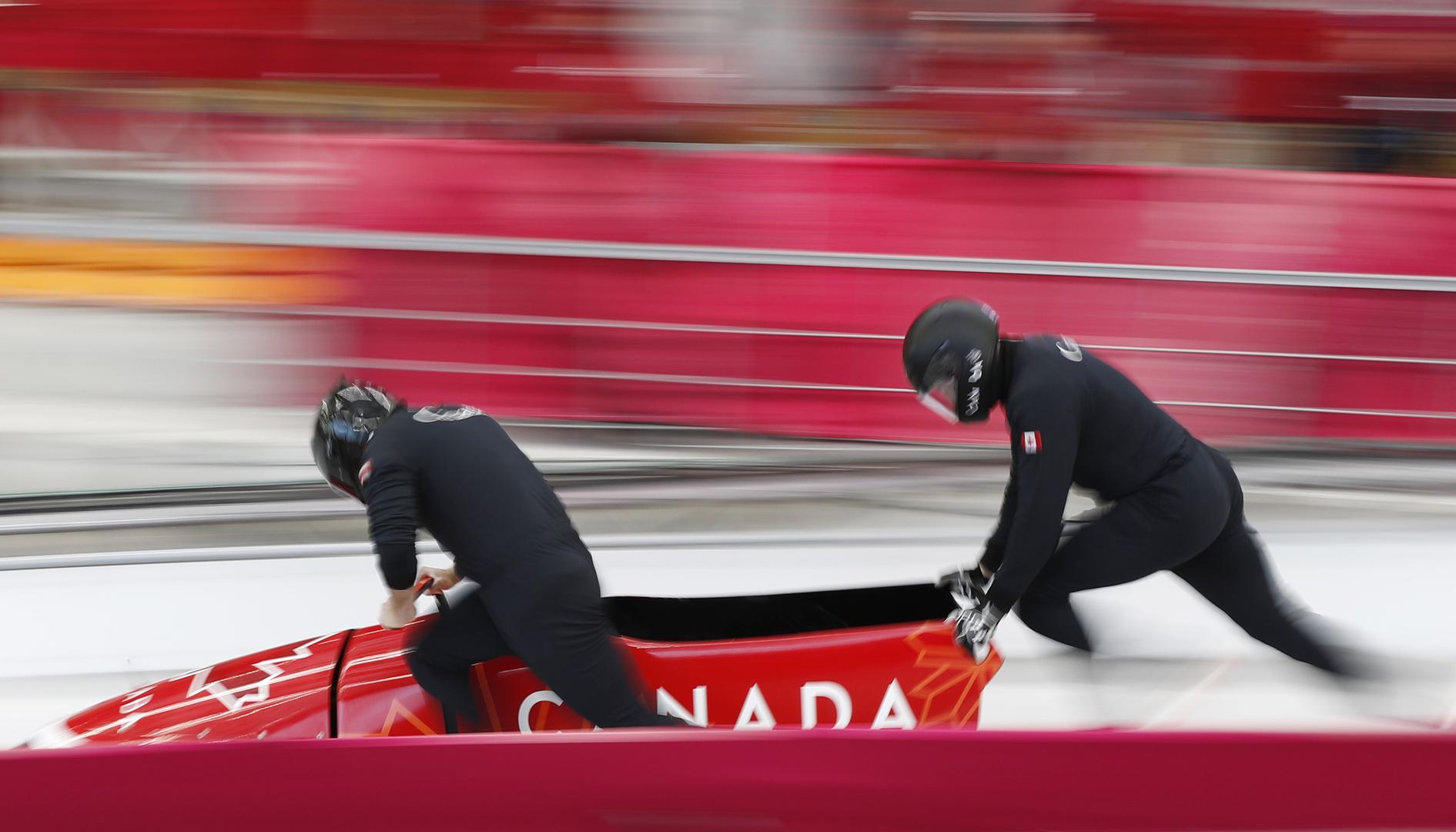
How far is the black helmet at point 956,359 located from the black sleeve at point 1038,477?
0.25 ft

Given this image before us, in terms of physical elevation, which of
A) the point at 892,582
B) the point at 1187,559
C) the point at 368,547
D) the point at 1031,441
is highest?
the point at 1031,441

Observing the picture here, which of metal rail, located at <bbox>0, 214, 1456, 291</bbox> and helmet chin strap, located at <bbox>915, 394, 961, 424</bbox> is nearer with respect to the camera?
helmet chin strap, located at <bbox>915, 394, 961, 424</bbox>

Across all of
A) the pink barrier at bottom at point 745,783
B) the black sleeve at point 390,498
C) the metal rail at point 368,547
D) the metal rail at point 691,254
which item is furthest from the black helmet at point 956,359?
the metal rail at point 691,254

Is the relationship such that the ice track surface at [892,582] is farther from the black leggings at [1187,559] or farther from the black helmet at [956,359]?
the black helmet at [956,359]

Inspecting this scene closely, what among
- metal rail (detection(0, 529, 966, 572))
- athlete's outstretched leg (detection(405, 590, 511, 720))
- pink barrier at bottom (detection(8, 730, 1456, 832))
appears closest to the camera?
pink barrier at bottom (detection(8, 730, 1456, 832))

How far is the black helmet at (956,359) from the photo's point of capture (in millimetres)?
2084

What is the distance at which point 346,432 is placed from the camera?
6.58 ft

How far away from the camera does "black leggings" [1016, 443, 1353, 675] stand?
228 cm

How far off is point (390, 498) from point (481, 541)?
0.17 metres

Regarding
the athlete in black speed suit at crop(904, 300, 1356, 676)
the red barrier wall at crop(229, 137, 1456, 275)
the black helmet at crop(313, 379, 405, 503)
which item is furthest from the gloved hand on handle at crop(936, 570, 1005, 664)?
the red barrier wall at crop(229, 137, 1456, 275)

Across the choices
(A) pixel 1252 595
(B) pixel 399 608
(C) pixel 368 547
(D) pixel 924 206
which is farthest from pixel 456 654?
(D) pixel 924 206

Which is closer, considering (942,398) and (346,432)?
(346,432)

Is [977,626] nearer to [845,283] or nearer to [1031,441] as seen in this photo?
[1031,441]

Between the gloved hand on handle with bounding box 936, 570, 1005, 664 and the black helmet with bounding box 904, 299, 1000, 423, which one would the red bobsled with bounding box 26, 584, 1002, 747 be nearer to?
the gloved hand on handle with bounding box 936, 570, 1005, 664
